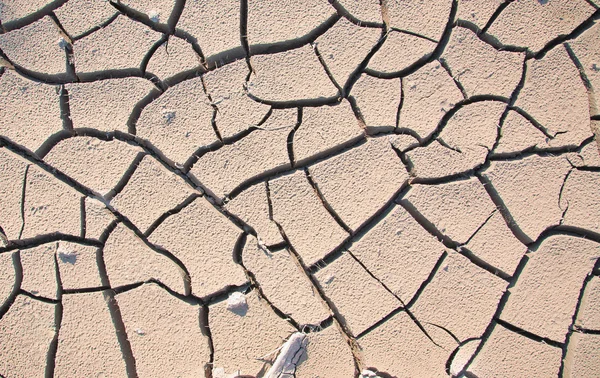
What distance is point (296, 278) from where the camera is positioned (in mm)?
2199

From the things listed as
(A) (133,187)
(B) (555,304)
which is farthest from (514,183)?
(A) (133,187)

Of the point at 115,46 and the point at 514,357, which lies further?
the point at 115,46

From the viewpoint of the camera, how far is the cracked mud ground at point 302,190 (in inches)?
85.7

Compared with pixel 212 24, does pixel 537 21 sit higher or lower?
lower

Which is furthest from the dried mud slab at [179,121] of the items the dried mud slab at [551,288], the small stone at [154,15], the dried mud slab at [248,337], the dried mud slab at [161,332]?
→ the dried mud slab at [551,288]

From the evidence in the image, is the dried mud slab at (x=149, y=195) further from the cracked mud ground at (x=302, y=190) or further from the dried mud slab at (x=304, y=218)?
the dried mud slab at (x=304, y=218)

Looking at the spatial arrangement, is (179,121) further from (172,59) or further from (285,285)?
(285,285)

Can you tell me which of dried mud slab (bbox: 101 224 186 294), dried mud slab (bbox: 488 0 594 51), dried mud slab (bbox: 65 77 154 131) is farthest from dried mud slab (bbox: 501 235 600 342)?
dried mud slab (bbox: 65 77 154 131)

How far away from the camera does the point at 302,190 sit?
2.24 metres

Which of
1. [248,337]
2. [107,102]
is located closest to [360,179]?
[248,337]

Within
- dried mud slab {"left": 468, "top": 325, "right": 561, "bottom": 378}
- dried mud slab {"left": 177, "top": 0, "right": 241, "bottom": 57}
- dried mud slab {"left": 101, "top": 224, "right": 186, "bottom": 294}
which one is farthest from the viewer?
dried mud slab {"left": 177, "top": 0, "right": 241, "bottom": 57}

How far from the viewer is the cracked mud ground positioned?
2.18 meters

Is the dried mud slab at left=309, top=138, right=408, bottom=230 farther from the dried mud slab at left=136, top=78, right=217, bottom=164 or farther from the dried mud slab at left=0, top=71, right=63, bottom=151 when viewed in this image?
the dried mud slab at left=0, top=71, right=63, bottom=151

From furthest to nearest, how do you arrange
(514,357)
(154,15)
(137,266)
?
(154,15) → (137,266) → (514,357)
